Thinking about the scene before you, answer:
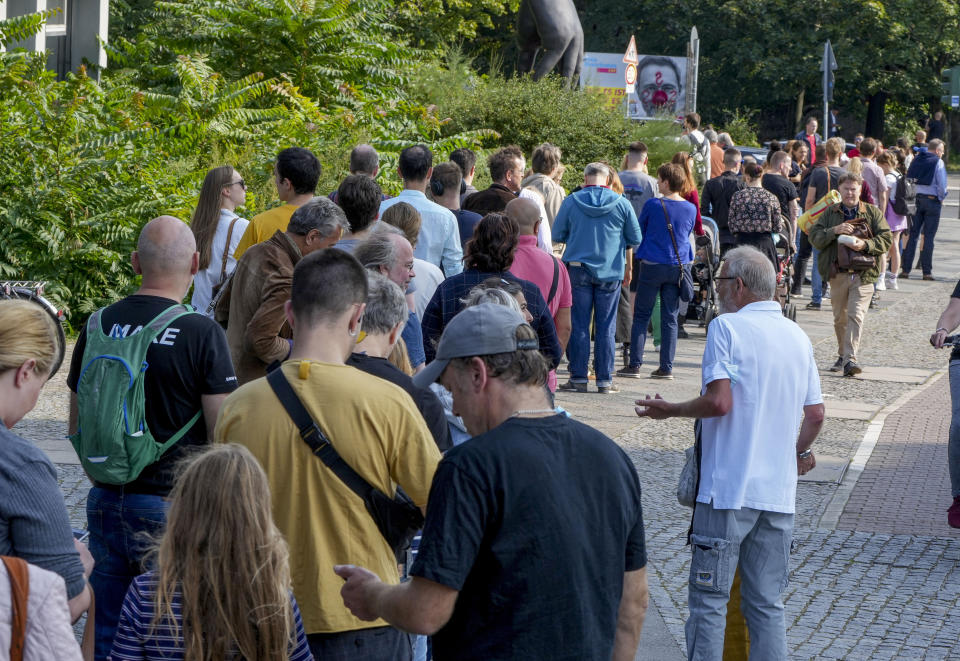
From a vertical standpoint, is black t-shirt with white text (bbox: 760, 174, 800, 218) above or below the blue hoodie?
above

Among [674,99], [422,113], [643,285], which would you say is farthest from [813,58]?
[643,285]

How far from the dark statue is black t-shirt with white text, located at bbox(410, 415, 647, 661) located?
15.8m

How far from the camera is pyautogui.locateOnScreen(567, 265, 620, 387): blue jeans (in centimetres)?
1070

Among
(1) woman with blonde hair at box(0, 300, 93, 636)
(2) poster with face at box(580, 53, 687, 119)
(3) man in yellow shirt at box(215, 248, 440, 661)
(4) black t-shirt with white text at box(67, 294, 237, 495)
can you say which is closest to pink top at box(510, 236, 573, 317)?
(4) black t-shirt with white text at box(67, 294, 237, 495)

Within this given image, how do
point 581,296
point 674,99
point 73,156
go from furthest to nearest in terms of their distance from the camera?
1. point 674,99
2. point 73,156
3. point 581,296

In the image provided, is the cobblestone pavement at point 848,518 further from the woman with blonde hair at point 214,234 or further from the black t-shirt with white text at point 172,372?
the black t-shirt with white text at point 172,372

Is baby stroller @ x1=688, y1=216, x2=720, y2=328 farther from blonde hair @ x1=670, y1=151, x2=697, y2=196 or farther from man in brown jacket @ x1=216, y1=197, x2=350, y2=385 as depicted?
man in brown jacket @ x1=216, y1=197, x2=350, y2=385

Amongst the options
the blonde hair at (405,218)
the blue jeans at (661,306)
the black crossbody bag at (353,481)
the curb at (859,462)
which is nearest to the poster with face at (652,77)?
the curb at (859,462)

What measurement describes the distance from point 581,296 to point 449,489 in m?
7.98

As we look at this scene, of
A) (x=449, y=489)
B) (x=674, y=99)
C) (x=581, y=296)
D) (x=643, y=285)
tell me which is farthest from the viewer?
(x=674, y=99)

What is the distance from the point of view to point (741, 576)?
4992 millimetres

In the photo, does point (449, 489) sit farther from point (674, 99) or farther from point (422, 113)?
point (674, 99)

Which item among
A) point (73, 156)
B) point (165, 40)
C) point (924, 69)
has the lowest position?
point (73, 156)

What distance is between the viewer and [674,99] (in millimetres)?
30453
